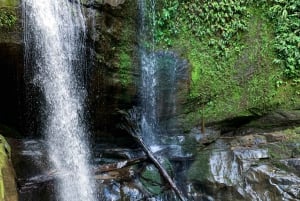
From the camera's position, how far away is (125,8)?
817 centimetres

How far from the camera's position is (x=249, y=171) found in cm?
705

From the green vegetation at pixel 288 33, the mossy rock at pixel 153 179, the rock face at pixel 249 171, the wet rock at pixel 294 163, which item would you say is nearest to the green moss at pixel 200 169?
the rock face at pixel 249 171

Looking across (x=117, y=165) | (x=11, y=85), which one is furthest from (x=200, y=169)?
(x=11, y=85)

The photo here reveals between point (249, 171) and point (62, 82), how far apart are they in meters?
4.08

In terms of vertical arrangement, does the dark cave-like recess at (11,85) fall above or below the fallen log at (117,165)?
above

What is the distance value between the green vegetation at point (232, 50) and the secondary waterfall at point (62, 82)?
7.94 ft

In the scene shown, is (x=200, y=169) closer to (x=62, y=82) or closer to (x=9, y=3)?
(x=62, y=82)

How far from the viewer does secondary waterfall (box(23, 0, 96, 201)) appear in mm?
6969

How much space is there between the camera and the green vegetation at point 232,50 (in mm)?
8602

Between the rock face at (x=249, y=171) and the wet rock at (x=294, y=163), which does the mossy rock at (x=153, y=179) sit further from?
the wet rock at (x=294, y=163)

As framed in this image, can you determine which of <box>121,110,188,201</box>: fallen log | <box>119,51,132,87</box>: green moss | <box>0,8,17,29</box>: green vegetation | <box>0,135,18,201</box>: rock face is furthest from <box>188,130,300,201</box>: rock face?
<box>0,8,17,29</box>: green vegetation

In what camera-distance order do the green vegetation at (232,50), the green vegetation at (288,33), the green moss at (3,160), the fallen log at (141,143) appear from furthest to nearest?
the green vegetation at (232,50) < the green vegetation at (288,33) < the fallen log at (141,143) < the green moss at (3,160)

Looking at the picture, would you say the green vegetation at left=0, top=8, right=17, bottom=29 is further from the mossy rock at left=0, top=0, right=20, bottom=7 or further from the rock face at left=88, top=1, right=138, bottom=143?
the rock face at left=88, top=1, right=138, bottom=143

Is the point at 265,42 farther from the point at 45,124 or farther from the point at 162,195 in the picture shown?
the point at 45,124
